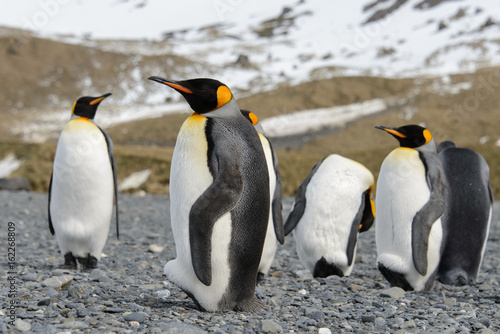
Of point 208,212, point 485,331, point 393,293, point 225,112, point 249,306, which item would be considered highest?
point 225,112

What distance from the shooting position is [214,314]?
2.97 m

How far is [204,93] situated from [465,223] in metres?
3.09

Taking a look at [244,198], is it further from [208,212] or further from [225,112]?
[225,112]

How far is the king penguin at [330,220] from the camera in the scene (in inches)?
196

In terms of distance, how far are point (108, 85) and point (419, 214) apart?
37.1 m

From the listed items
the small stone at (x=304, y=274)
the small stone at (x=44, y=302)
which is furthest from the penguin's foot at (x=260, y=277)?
the small stone at (x=44, y=302)

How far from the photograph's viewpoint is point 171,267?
3.09 metres

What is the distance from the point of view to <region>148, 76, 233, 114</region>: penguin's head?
2.99m

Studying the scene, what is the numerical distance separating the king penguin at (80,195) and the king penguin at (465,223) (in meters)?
3.20

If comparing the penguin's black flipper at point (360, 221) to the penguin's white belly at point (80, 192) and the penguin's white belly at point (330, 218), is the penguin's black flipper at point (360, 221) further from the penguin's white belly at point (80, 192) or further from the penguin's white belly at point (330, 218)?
the penguin's white belly at point (80, 192)

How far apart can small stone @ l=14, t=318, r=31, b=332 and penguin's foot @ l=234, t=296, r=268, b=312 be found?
1.14m

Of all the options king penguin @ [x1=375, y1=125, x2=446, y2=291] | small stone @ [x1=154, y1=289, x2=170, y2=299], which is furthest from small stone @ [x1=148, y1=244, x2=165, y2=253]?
king penguin @ [x1=375, y1=125, x2=446, y2=291]

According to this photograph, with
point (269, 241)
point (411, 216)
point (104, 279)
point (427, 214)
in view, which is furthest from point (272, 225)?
point (104, 279)

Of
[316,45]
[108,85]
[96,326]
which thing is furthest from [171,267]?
[316,45]
